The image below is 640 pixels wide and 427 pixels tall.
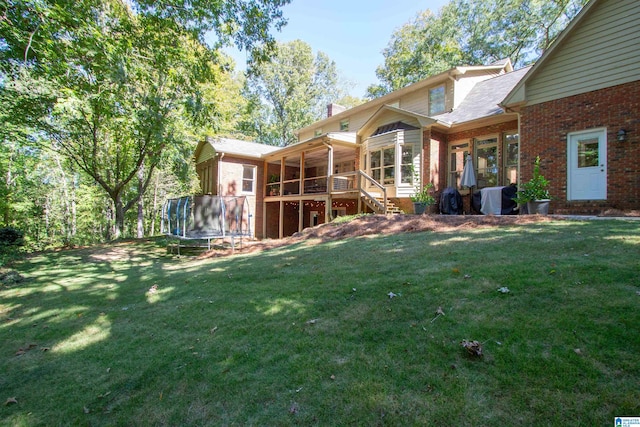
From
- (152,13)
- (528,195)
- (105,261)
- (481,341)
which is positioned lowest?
(105,261)

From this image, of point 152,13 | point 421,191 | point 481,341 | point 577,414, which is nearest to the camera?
point 577,414

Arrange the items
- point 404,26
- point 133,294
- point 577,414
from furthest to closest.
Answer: point 404,26, point 133,294, point 577,414

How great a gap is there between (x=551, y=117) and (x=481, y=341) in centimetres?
962

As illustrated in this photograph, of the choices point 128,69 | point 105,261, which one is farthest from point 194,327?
point 105,261

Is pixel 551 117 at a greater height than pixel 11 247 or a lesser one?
greater

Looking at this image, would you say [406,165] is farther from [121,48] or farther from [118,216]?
[118,216]

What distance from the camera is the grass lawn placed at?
2129 millimetres

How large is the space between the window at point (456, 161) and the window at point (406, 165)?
6.03 ft

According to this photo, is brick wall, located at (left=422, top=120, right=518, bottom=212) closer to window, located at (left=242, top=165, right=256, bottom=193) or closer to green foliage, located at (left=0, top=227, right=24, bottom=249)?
window, located at (left=242, top=165, right=256, bottom=193)

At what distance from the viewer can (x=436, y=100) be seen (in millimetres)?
15016

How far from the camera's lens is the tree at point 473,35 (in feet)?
69.4

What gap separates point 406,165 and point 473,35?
1819cm

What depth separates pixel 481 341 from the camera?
2.68 metres

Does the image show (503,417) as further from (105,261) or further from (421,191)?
(105,261)
